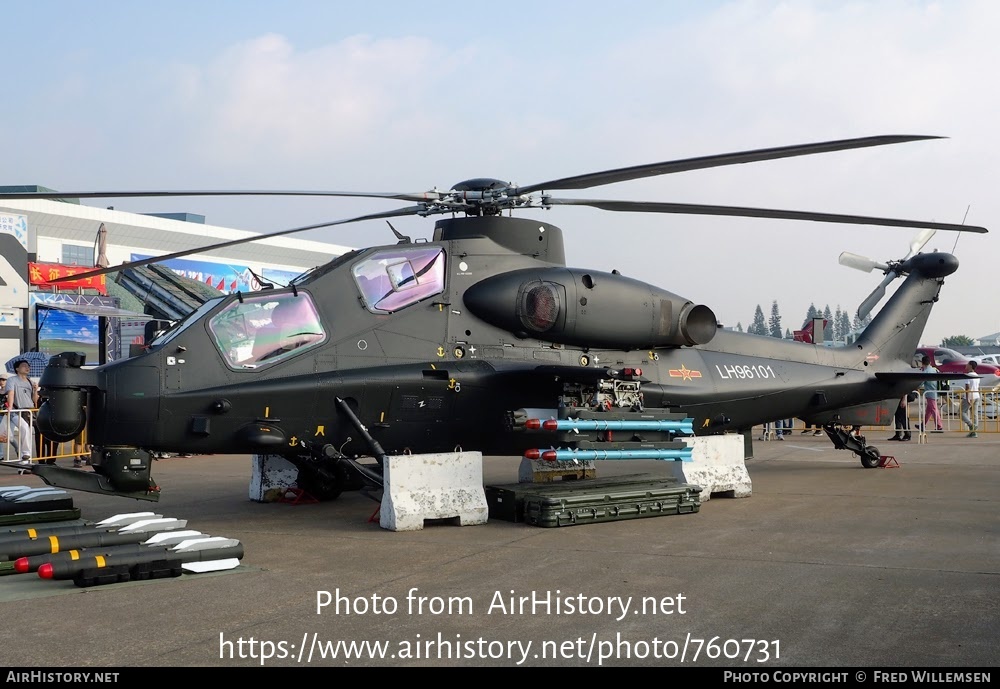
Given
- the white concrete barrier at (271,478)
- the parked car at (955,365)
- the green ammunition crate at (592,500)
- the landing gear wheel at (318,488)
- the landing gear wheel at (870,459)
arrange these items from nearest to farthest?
the green ammunition crate at (592,500), the white concrete barrier at (271,478), the landing gear wheel at (318,488), the landing gear wheel at (870,459), the parked car at (955,365)

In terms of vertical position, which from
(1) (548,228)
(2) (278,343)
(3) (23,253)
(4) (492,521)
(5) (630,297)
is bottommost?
(4) (492,521)

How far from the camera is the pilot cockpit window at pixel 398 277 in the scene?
10227 mm

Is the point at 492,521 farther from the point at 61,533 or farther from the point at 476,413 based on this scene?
the point at 61,533

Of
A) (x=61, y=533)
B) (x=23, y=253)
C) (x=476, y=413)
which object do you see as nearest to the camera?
(x=61, y=533)

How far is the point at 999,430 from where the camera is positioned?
76.2ft

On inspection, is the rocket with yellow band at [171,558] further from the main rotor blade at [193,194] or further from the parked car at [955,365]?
the parked car at [955,365]

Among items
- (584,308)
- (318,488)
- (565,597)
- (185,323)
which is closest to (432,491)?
(318,488)

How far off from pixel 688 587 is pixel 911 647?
1832 mm

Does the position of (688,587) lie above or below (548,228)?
below

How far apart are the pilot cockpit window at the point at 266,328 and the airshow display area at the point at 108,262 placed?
2245 centimetres

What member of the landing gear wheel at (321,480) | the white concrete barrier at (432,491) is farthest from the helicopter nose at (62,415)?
the landing gear wheel at (321,480)

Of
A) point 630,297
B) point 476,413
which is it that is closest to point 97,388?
point 476,413

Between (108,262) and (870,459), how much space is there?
179 feet

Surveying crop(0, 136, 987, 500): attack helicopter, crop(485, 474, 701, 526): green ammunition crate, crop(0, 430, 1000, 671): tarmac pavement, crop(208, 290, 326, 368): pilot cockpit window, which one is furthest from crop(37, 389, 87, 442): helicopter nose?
crop(485, 474, 701, 526): green ammunition crate
